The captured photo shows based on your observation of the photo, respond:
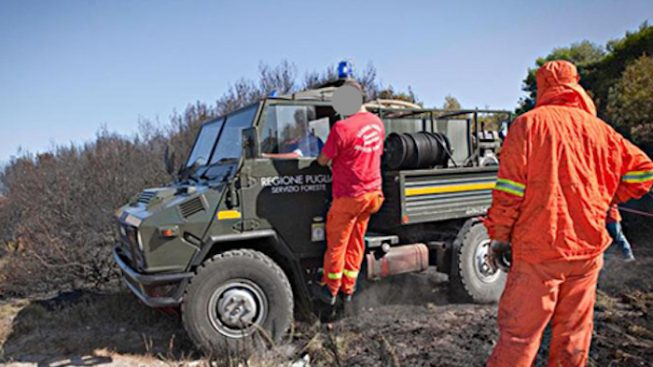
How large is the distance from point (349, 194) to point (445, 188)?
1312mm

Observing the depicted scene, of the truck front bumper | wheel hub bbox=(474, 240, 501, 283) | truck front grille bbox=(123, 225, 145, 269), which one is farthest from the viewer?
wheel hub bbox=(474, 240, 501, 283)

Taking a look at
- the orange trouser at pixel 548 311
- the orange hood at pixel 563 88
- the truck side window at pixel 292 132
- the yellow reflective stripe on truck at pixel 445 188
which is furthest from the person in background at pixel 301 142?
the orange trouser at pixel 548 311

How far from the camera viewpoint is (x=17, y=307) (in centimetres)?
603

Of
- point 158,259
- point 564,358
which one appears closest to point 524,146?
point 564,358

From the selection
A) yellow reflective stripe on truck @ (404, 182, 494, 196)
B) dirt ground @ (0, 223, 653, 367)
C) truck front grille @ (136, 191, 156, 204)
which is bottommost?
dirt ground @ (0, 223, 653, 367)

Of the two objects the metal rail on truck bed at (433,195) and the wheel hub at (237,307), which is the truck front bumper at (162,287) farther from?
the metal rail on truck bed at (433,195)

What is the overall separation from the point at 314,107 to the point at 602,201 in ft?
9.15

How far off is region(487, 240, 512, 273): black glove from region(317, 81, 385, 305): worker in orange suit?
1573 mm

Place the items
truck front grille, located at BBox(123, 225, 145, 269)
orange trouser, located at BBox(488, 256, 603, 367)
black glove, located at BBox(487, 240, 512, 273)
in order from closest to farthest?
1. orange trouser, located at BBox(488, 256, 603, 367)
2. black glove, located at BBox(487, 240, 512, 273)
3. truck front grille, located at BBox(123, 225, 145, 269)

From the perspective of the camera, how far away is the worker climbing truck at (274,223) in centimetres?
397

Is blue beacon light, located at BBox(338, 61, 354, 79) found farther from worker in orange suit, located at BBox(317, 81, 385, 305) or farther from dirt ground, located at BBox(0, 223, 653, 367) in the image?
dirt ground, located at BBox(0, 223, 653, 367)

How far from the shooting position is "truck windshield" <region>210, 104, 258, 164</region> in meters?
4.56

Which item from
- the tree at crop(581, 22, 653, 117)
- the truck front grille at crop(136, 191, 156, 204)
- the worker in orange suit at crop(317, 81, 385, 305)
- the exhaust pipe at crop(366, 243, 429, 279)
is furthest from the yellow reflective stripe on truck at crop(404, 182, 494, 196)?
the tree at crop(581, 22, 653, 117)

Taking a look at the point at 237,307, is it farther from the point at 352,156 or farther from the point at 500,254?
the point at 500,254
